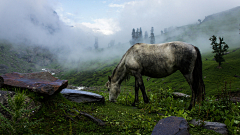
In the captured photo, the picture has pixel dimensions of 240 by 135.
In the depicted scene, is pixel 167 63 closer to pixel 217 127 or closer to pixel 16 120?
pixel 217 127

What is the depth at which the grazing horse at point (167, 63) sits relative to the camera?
9125 millimetres

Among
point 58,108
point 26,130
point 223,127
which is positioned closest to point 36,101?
point 58,108

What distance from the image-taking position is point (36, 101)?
6.57 meters

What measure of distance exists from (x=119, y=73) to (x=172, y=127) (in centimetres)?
763

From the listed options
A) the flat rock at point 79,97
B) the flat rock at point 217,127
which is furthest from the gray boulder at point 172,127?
the flat rock at point 79,97

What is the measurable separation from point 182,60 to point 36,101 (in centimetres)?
902

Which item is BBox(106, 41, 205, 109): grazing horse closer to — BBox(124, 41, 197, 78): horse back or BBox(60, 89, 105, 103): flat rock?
BBox(124, 41, 197, 78): horse back

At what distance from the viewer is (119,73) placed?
12.2 meters

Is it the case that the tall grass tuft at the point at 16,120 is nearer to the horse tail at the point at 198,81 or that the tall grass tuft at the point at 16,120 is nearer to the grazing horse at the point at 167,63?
the grazing horse at the point at 167,63

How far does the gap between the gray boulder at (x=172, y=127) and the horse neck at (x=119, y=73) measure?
691cm

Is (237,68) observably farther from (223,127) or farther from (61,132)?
(61,132)

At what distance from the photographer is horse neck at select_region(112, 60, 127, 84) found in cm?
1204

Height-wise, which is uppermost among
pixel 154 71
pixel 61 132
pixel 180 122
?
pixel 154 71

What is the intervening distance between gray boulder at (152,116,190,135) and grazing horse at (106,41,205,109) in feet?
14.0
